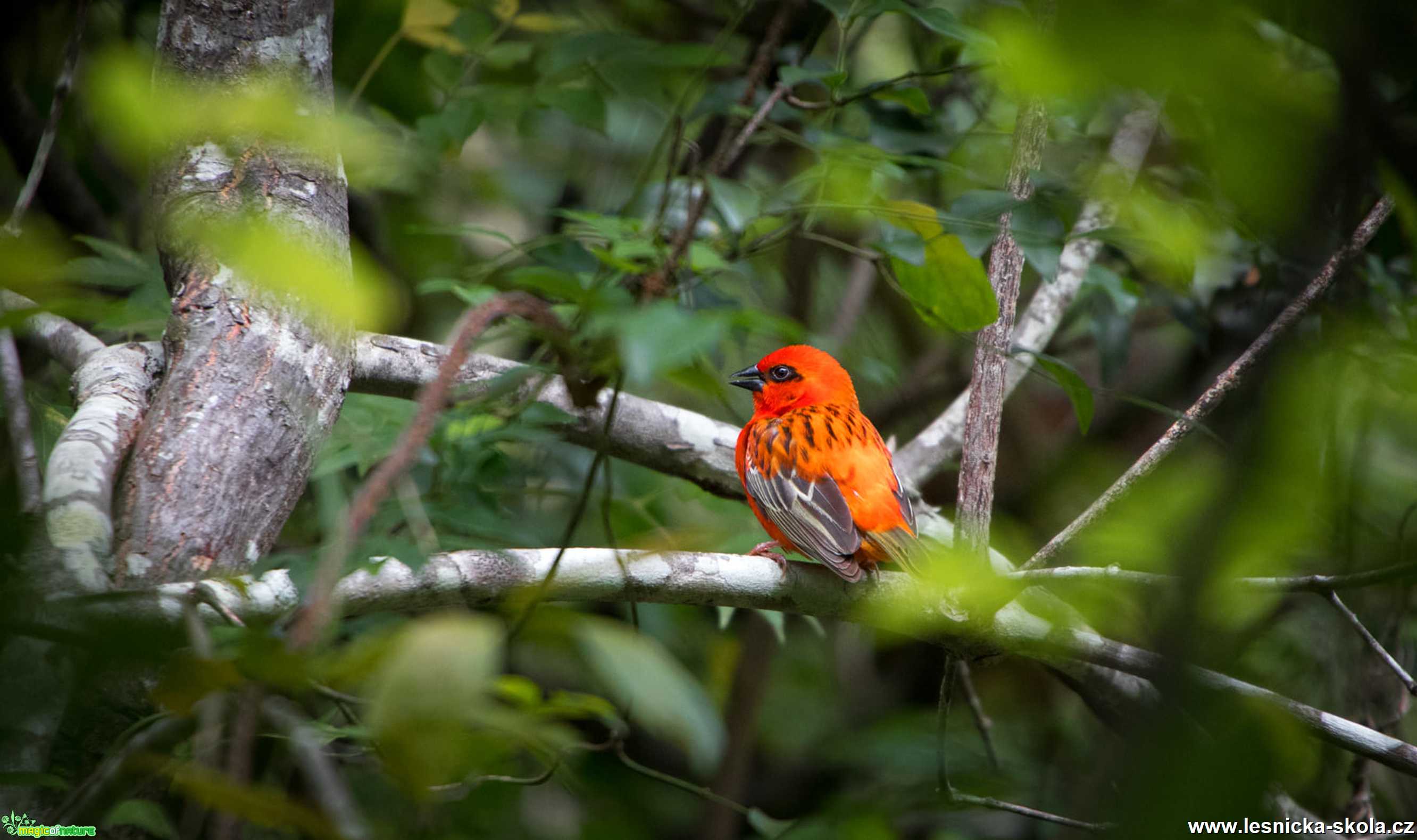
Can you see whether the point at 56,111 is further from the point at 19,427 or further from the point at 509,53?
the point at 509,53

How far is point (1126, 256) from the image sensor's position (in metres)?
4.32

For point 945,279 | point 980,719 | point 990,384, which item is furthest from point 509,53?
point 980,719

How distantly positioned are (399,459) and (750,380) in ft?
10.2

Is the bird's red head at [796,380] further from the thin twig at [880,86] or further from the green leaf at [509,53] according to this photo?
the green leaf at [509,53]

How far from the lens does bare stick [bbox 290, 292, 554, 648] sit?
102 centimetres

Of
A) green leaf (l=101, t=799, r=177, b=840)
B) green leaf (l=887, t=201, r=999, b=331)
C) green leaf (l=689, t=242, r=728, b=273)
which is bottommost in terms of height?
green leaf (l=101, t=799, r=177, b=840)

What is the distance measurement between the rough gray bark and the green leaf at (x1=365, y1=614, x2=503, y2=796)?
1.27 meters

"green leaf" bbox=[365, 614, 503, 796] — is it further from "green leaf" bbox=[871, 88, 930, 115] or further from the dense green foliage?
"green leaf" bbox=[871, 88, 930, 115]

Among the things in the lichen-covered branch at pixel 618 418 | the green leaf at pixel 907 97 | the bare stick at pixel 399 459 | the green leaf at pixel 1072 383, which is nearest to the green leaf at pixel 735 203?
the green leaf at pixel 907 97

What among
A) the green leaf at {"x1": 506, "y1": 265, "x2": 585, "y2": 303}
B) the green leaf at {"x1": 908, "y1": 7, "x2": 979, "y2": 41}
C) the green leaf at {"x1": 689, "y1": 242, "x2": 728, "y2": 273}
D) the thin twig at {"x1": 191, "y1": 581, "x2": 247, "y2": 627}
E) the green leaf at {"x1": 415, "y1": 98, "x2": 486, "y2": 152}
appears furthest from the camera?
the green leaf at {"x1": 415, "y1": 98, "x2": 486, "y2": 152}

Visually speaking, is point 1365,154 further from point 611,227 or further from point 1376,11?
point 611,227

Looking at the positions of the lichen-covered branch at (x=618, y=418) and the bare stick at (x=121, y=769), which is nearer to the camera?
the bare stick at (x=121, y=769)

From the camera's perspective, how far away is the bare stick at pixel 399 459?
1.02m

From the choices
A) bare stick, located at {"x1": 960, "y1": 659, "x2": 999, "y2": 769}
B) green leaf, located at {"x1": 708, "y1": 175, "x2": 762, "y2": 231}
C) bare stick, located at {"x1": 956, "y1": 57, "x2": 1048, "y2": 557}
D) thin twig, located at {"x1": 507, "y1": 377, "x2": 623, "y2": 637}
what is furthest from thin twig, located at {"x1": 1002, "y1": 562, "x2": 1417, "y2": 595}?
bare stick, located at {"x1": 960, "y1": 659, "x2": 999, "y2": 769}
